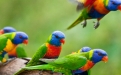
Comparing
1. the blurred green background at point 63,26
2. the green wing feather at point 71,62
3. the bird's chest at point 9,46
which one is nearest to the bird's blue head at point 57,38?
the green wing feather at point 71,62

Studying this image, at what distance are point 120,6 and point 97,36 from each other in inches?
81.0

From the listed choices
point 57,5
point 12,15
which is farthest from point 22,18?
point 57,5

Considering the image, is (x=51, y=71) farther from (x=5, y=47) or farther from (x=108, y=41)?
(x=108, y=41)

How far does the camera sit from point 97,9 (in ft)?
5.44

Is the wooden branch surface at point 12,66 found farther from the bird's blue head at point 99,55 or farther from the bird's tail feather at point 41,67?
the bird's blue head at point 99,55

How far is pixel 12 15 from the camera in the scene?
4340 mm

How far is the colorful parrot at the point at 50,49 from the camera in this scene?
1749 mm

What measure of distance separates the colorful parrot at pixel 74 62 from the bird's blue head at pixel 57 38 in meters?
0.11

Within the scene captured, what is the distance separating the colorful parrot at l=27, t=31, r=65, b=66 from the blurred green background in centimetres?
177

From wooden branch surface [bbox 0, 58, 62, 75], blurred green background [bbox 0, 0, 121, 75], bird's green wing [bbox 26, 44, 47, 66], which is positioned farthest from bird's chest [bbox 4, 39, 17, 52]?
blurred green background [bbox 0, 0, 121, 75]

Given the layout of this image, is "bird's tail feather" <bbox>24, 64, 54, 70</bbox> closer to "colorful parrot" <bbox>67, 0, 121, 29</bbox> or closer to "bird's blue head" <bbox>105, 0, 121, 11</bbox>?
"colorful parrot" <bbox>67, 0, 121, 29</bbox>

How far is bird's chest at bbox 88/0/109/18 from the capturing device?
1672 millimetres

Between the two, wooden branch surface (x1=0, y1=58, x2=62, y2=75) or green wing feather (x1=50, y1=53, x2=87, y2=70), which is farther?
wooden branch surface (x1=0, y1=58, x2=62, y2=75)

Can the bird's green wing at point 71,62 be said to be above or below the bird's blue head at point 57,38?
below
